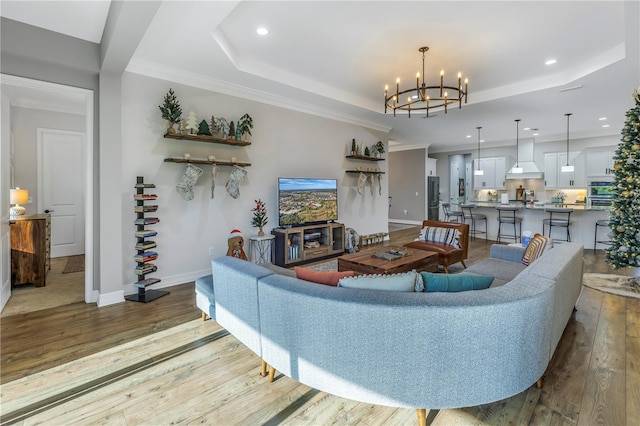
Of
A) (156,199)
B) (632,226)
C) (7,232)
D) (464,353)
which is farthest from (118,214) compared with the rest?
(632,226)

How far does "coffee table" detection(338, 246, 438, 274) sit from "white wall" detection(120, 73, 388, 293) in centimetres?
184

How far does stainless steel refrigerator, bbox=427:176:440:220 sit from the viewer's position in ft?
34.4

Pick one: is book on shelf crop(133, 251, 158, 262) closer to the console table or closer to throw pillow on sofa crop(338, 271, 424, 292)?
the console table

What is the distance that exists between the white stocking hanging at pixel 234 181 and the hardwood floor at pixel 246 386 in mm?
1968

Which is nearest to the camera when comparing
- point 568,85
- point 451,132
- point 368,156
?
point 568,85

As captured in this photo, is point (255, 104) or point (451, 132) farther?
point (451, 132)

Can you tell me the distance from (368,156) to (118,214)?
16.0 ft

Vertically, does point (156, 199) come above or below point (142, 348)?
above

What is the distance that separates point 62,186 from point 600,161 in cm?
1251

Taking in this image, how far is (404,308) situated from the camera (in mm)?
1519

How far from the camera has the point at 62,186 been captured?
5.62m

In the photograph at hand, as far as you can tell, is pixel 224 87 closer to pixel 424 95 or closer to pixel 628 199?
pixel 424 95

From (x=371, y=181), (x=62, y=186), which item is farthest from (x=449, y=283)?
(x=62, y=186)

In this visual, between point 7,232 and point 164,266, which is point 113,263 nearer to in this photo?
point 164,266
